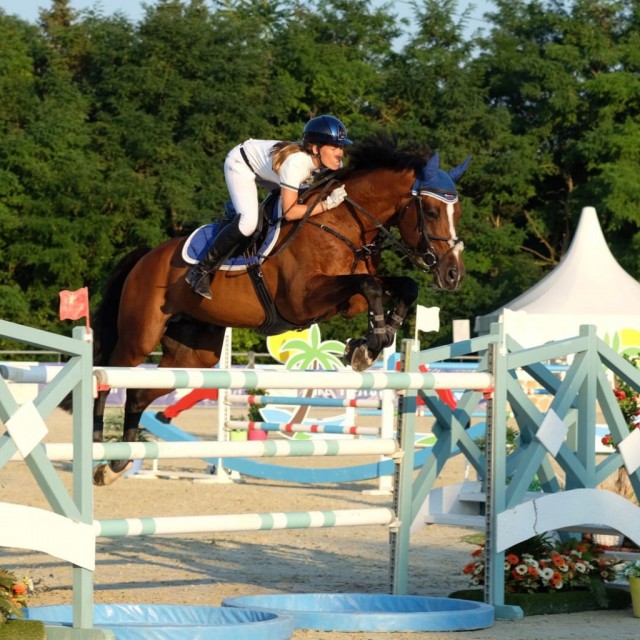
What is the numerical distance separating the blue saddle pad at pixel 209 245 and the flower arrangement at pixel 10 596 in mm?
2110

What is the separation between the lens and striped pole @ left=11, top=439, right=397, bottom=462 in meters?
4.60

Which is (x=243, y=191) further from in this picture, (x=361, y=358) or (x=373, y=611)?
(x=373, y=611)

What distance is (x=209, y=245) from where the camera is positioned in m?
6.25

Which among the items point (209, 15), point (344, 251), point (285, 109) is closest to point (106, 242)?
point (285, 109)

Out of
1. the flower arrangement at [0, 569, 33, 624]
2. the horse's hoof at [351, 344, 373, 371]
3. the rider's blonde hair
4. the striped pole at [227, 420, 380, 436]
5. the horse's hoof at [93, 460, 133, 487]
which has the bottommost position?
the flower arrangement at [0, 569, 33, 624]

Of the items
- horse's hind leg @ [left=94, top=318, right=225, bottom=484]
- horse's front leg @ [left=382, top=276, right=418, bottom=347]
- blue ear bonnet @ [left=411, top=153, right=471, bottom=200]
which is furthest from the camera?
horse's hind leg @ [left=94, top=318, right=225, bottom=484]

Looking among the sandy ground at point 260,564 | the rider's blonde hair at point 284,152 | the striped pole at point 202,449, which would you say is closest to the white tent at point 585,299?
the sandy ground at point 260,564

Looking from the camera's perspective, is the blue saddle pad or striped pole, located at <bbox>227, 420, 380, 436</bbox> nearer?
the blue saddle pad

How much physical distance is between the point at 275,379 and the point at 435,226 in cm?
131

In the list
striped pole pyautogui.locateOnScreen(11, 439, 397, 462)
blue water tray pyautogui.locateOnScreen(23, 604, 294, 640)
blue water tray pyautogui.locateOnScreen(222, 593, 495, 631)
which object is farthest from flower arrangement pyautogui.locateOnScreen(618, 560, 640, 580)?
blue water tray pyautogui.locateOnScreen(23, 604, 294, 640)

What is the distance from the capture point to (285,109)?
1332 inches

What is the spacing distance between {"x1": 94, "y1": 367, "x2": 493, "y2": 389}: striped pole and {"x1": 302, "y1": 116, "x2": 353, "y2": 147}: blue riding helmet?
1.28 m

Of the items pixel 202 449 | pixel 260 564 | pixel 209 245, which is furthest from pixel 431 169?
pixel 260 564

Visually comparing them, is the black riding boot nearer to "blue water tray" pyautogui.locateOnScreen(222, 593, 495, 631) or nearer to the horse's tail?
the horse's tail
